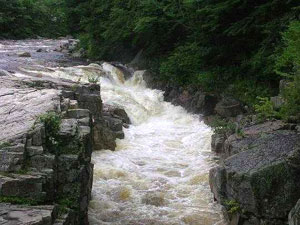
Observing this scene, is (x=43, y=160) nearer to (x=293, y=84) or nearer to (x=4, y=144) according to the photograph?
(x=4, y=144)

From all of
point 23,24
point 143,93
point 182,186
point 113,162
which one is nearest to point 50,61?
point 143,93

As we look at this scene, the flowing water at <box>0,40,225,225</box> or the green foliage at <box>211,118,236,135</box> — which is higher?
the green foliage at <box>211,118,236,135</box>

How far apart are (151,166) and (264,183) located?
424 cm

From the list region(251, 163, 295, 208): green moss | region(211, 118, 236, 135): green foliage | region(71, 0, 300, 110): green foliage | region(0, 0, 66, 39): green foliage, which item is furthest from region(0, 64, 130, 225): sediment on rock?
region(0, 0, 66, 39): green foliage

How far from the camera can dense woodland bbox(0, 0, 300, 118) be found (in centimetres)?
1180

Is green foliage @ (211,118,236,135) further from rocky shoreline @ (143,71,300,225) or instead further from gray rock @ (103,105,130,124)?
gray rock @ (103,105,130,124)

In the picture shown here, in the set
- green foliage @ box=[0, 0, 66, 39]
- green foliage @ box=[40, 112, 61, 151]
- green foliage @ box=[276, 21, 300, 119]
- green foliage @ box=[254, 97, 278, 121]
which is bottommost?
green foliage @ box=[40, 112, 61, 151]

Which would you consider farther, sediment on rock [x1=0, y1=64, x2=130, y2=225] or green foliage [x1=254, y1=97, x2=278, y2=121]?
green foliage [x1=254, y1=97, x2=278, y2=121]

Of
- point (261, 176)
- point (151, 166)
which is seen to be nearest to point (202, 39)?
point (151, 166)

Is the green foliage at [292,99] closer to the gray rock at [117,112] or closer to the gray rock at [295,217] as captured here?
the gray rock at [295,217]

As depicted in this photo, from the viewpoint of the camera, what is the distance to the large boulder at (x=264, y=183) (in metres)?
7.12

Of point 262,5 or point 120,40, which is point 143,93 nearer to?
point 120,40

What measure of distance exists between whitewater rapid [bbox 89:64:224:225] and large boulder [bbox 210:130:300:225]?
907 millimetres

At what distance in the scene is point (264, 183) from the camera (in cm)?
715
